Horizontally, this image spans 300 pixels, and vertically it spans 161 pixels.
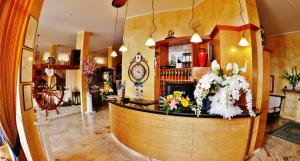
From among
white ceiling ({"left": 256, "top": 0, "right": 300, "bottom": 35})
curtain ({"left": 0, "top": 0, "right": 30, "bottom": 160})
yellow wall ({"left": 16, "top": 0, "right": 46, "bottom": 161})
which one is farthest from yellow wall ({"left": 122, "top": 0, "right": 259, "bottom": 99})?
curtain ({"left": 0, "top": 0, "right": 30, "bottom": 160})

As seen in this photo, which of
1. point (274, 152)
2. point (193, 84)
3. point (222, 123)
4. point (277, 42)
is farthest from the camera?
point (277, 42)

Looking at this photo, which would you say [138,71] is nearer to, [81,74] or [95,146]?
[95,146]

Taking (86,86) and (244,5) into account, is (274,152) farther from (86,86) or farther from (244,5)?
(86,86)

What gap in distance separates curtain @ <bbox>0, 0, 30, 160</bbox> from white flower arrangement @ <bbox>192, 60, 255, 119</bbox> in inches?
95.5

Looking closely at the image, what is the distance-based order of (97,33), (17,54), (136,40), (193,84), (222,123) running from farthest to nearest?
(97,33) < (136,40) < (193,84) < (222,123) < (17,54)

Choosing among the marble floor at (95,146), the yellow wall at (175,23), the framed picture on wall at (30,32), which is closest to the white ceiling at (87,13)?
the yellow wall at (175,23)

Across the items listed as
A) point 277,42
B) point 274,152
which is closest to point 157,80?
point 274,152

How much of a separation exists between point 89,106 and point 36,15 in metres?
5.77

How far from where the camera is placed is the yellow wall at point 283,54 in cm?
674

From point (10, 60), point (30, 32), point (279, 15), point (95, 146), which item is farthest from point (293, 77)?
point (10, 60)

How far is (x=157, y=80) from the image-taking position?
5.11m

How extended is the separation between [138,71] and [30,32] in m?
3.86

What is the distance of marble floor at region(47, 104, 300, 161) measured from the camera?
340 cm

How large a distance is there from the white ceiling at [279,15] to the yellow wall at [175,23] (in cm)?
94
